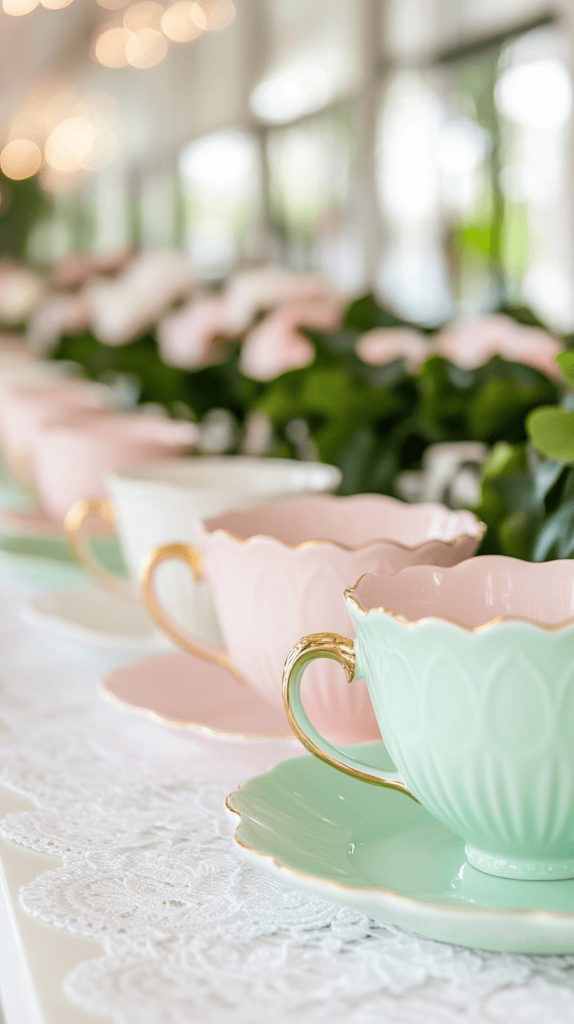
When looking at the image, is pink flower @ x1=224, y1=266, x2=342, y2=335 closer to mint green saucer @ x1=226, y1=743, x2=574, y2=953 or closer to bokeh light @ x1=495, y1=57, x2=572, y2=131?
mint green saucer @ x1=226, y1=743, x2=574, y2=953

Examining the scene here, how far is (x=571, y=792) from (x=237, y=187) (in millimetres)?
4763

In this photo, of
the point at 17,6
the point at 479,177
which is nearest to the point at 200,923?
the point at 479,177

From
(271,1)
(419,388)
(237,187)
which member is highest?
(271,1)

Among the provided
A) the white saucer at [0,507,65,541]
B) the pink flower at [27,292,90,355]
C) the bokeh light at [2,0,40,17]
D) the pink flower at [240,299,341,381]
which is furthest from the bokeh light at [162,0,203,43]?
the white saucer at [0,507,65,541]

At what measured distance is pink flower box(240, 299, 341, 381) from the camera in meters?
0.79

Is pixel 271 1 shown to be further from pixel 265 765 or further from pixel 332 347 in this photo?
pixel 265 765

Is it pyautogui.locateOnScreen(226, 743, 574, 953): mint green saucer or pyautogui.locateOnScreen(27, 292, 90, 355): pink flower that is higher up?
pyautogui.locateOnScreen(27, 292, 90, 355): pink flower

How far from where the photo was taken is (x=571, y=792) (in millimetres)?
250

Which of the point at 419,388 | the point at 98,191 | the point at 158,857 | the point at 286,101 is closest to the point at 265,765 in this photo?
the point at 158,857

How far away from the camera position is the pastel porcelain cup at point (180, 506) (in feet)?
1.52

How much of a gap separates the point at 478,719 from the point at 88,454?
0.49 meters

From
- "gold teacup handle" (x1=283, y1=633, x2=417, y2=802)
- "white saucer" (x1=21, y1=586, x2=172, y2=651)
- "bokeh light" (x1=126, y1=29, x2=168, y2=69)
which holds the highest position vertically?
"bokeh light" (x1=126, y1=29, x2=168, y2=69)

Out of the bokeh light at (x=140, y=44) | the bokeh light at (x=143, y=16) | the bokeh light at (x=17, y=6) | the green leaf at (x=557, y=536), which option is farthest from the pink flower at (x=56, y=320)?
the bokeh light at (x=140, y=44)

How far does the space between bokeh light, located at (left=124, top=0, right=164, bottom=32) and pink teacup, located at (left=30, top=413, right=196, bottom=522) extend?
9.63ft
